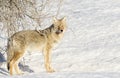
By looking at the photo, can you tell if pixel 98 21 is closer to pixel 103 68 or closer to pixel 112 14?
pixel 112 14

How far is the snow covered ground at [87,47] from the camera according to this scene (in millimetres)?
13502

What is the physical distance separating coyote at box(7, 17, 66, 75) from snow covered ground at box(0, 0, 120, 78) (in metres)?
0.63

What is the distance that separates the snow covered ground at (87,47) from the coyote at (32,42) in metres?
0.63

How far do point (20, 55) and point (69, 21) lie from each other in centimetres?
786

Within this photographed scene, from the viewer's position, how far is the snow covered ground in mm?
13502

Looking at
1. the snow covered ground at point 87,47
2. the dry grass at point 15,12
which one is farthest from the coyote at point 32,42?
the dry grass at point 15,12

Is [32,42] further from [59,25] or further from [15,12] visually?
[15,12]

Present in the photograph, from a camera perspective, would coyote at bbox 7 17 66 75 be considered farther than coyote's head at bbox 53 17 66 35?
No

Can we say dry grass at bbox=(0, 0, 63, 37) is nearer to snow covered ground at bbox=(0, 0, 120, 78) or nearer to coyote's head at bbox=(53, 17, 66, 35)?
coyote's head at bbox=(53, 17, 66, 35)

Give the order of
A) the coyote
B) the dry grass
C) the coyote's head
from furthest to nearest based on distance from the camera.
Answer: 1. the dry grass
2. the coyote's head
3. the coyote

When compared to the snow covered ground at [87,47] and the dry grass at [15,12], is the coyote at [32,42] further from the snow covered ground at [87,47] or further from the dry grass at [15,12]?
the dry grass at [15,12]

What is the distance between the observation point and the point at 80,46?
15734 mm

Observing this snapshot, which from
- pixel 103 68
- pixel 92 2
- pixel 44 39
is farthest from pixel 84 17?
pixel 44 39

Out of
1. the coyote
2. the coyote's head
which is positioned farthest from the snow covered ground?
the coyote's head
